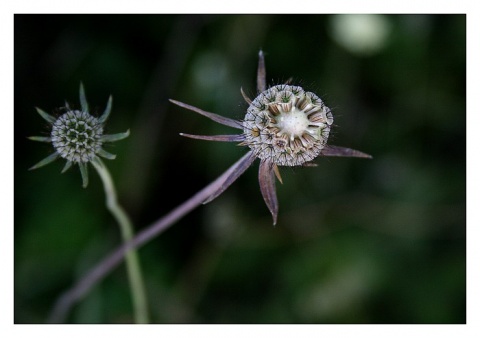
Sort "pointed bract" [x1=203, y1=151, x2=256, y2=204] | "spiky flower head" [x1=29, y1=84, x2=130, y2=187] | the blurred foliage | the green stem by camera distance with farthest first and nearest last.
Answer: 1. the blurred foliage
2. the green stem
3. "spiky flower head" [x1=29, y1=84, x2=130, y2=187]
4. "pointed bract" [x1=203, y1=151, x2=256, y2=204]

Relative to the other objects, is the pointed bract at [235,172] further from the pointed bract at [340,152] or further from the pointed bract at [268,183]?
the pointed bract at [340,152]

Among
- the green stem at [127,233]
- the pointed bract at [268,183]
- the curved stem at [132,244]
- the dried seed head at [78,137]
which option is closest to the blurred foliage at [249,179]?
the curved stem at [132,244]

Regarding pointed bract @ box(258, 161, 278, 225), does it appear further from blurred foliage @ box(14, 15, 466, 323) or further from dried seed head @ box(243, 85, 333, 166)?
blurred foliage @ box(14, 15, 466, 323)

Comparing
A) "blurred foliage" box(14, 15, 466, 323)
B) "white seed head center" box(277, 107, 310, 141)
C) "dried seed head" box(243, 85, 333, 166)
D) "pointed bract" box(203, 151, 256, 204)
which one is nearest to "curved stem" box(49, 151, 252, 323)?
"pointed bract" box(203, 151, 256, 204)

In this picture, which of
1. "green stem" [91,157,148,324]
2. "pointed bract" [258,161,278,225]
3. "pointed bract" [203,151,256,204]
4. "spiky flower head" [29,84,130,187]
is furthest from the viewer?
"green stem" [91,157,148,324]

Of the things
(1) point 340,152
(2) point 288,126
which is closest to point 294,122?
(2) point 288,126

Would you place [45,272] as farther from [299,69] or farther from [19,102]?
[299,69]
